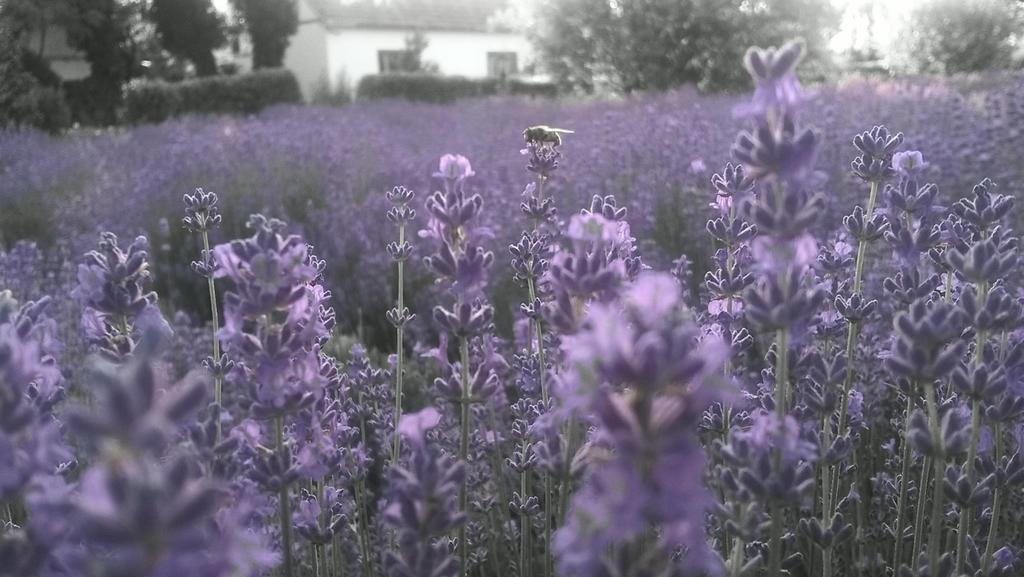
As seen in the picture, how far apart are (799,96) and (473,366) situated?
117 centimetres

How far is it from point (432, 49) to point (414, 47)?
174 centimetres

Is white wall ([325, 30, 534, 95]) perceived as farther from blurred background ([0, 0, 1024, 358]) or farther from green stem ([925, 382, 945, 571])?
green stem ([925, 382, 945, 571])

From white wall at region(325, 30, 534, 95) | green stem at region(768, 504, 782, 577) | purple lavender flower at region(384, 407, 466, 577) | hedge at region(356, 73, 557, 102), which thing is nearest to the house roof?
white wall at region(325, 30, 534, 95)

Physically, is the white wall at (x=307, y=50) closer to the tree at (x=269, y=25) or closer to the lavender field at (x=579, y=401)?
the tree at (x=269, y=25)

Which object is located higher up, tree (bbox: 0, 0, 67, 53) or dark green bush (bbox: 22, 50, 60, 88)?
tree (bbox: 0, 0, 67, 53)

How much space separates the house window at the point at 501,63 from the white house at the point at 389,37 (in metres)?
0.05

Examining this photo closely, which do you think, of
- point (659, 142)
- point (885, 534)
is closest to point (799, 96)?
point (885, 534)

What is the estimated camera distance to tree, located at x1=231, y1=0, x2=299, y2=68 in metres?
30.1

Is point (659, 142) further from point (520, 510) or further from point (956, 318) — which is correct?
point (956, 318)

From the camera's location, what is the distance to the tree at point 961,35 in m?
23.4

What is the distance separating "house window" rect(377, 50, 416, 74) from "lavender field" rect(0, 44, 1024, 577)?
2759 centimetres

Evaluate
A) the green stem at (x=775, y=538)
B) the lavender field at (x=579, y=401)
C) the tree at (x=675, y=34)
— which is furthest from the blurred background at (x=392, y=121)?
the green stem at (x=775, y=538)

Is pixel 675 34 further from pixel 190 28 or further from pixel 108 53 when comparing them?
pixel 190 28

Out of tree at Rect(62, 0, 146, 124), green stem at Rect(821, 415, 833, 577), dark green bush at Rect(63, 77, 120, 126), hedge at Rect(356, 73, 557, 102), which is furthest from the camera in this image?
hedge at Rect(356, 73, 557, 102)
